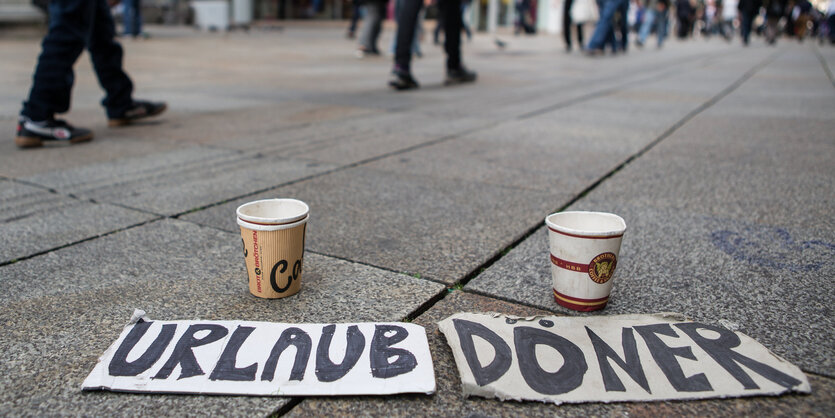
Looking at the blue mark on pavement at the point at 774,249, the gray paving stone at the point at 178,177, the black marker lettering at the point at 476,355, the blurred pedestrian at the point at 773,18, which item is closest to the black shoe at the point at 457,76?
the gray paving stone at the point at 178,177

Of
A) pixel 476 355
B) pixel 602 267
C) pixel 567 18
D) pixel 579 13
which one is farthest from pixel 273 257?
pixel 579 13

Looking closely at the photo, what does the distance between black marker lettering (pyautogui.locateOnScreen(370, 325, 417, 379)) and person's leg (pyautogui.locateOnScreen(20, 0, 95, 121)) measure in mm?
3122

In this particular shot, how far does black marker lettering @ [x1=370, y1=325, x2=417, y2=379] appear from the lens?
136 centimetres

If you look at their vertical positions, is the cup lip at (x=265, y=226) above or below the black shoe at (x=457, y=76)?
below

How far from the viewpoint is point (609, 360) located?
142cm

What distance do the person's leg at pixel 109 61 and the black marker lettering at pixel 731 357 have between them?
12.8ft

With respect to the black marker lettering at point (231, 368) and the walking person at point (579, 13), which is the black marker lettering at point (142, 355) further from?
the walking person at point (579, 13)

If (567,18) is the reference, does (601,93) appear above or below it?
below

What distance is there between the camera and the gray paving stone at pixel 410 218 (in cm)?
210

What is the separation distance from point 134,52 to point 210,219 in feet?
33.0

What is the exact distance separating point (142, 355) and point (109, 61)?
135 inches

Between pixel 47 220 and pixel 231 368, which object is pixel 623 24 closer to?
pixel 47 220

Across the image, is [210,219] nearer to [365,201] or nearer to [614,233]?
[365,201]

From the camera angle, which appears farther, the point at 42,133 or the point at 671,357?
the point at 42,133
